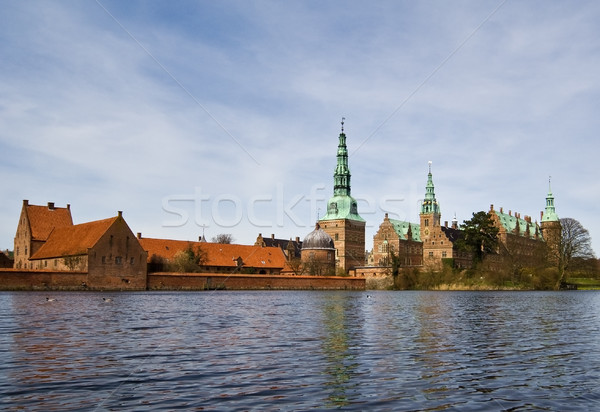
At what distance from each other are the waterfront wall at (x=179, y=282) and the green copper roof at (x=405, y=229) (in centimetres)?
3904

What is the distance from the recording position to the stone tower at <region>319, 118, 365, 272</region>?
400 feet

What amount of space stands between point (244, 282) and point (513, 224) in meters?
78.2

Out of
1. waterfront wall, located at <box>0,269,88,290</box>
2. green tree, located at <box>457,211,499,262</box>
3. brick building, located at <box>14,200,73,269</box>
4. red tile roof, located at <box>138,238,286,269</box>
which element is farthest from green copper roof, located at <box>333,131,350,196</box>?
waterfront wall, located at <box>0,269,88,290</box>

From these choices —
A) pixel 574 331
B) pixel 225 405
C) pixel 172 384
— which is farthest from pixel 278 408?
pixel 574 331

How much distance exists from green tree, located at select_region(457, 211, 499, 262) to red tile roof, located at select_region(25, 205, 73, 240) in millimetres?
49364

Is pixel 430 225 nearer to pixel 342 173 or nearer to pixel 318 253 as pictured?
pixel 342 173

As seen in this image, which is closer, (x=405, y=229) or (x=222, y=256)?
(x=222, y=256)

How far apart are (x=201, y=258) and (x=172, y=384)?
72169mm

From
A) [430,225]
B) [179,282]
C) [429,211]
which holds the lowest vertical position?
[179,282]

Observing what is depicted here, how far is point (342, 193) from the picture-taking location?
408 feet

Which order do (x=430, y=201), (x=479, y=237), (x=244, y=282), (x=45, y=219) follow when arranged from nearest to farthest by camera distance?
1. (x=244, y=282)
2. (x=45, y=219)
3. (x=479, y=237)
4. (x=430, y=201)

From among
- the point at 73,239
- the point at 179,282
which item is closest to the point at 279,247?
the point at 179,282

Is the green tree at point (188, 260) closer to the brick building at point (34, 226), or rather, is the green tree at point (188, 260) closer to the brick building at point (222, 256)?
the brick building at point (222, 256)

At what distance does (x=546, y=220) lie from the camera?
144m
